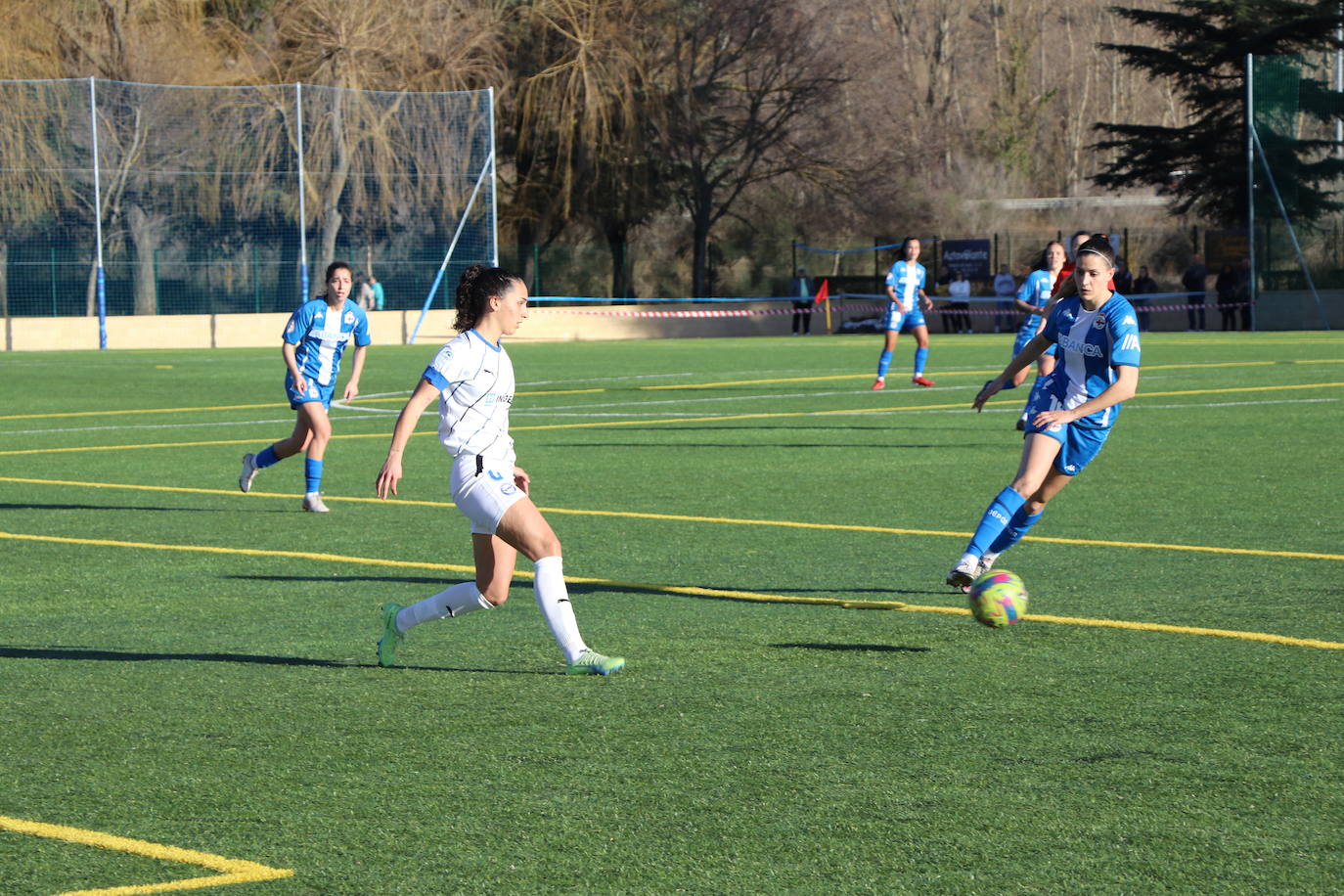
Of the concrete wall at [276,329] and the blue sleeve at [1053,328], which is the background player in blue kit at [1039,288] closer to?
the blue sleeve at [1053,328]

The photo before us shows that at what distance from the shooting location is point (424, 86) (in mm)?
49656

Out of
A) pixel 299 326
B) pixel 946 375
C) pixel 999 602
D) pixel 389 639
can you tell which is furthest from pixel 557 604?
pixel 946 375

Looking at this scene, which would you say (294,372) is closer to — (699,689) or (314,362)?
(314,362)

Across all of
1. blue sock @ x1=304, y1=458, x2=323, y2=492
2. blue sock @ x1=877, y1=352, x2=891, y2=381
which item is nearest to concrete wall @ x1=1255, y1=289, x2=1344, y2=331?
blue sock @ x1=877, y1=352, x2=891, y2=381

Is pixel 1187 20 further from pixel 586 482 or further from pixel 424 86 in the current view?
pixel 586 482

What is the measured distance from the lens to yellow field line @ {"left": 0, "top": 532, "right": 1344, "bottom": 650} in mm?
7985

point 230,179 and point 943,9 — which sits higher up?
point 943,9

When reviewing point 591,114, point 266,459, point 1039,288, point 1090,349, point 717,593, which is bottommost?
point 717,593

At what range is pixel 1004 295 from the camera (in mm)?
50812

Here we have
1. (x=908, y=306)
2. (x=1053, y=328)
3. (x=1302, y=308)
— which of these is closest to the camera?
(x=1053, y=328)

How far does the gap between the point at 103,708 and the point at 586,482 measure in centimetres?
814

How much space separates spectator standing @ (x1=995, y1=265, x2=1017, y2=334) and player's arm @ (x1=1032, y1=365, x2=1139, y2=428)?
4151 cm

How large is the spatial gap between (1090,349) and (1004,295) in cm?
4223

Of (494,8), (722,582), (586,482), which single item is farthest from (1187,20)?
(722,582)
